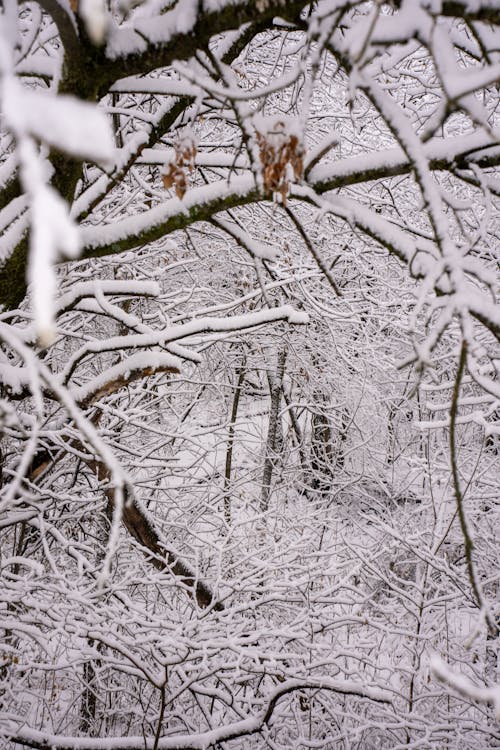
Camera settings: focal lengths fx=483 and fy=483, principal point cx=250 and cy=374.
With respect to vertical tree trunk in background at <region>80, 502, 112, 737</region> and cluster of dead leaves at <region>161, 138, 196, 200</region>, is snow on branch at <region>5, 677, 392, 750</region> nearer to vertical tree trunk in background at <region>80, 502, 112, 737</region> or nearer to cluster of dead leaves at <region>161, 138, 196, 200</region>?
vertical tree trunk in background at <region>80, 502, 112, 737</region>

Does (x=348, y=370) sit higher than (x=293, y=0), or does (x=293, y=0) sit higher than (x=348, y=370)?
(x=348, y=370)

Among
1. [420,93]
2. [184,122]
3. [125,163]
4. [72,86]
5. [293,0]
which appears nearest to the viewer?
[293,0]

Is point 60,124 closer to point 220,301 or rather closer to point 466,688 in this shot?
point 466,688

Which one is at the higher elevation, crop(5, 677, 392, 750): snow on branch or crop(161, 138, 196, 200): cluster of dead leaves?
crop(161, 138, 196, 200): cluster of dead leaves

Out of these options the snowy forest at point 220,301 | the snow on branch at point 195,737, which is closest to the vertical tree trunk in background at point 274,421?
the snowy forest at point 220,301

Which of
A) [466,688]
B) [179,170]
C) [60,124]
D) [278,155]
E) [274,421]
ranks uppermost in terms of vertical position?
[274,421]

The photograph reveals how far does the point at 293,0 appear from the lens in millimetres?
1406

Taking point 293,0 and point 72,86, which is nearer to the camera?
point 293,0

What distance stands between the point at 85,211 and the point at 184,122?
1.40 m

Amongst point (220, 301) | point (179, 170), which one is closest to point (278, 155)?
point (179, 170)

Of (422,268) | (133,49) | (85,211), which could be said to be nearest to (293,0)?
(133,49)

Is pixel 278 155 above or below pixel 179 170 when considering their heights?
below

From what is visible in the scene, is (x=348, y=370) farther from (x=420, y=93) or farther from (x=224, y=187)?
(x=224, y=187)

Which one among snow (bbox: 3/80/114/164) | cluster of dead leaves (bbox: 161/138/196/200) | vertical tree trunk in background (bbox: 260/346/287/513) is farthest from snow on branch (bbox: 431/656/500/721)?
vertical tree trunk in background (bbox: 260/346/287/513)
